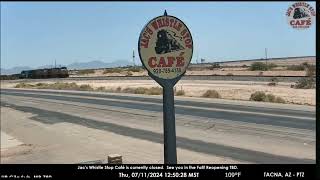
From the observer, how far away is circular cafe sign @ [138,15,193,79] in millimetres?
6219

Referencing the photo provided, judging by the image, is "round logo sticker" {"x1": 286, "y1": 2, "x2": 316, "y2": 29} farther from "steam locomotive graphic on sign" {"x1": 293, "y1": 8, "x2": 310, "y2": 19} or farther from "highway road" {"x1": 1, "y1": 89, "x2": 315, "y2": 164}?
"highway road" {"x1": 1, "y1": 89, "x2": 315, "y2": 164}

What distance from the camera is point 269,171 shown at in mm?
6105

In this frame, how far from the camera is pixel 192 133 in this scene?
818 inches

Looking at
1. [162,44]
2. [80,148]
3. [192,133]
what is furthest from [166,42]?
[192,133]

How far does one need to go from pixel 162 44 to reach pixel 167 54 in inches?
4.9

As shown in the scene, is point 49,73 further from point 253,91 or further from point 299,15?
point 299,15

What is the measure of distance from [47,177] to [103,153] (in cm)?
995

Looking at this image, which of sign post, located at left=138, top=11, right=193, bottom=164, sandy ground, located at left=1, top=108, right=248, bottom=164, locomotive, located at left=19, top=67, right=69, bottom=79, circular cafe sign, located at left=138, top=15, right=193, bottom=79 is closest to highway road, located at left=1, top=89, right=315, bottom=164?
sandy ground, located at left=1, top=108, right=248, bottom=164

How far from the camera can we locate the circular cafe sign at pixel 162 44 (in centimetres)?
622

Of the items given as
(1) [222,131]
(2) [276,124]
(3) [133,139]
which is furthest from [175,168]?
(2) [276,124]

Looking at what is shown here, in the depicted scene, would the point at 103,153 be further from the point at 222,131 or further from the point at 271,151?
the point at 222,131

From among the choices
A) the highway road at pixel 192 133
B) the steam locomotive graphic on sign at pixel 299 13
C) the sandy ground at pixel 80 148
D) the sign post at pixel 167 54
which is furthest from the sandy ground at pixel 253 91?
the sign post at pixel 167 54

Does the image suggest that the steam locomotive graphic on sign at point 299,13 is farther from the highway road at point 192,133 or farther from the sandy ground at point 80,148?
the sandy ground at point 80,148

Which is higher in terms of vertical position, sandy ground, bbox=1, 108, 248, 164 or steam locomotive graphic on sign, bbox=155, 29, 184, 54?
steam locomotive graphic on sign, bbox=155, 29, 184, 54
